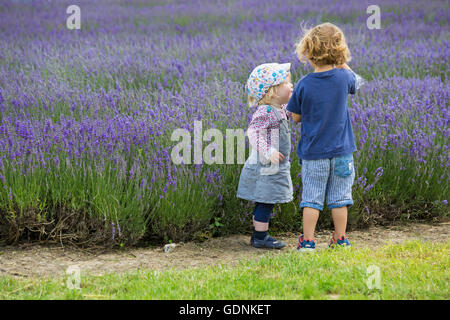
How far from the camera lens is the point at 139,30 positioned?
998 cm

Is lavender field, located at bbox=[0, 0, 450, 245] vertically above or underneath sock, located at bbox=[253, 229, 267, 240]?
above

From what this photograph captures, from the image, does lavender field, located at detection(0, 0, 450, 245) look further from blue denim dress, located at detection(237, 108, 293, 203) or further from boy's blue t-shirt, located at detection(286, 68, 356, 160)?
boy's blue t-shirt, located at detection(286, 68, 356, 160)

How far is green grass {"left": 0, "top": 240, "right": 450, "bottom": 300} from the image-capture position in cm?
277

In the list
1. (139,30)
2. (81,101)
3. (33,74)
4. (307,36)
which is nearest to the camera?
(307,36)

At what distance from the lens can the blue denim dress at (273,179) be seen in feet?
11.7

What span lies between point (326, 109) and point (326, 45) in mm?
386

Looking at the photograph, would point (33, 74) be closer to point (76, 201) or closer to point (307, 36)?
point (76, 201)

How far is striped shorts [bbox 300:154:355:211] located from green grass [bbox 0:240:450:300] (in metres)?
0.32

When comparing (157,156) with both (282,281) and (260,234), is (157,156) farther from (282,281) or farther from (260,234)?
(282,281)

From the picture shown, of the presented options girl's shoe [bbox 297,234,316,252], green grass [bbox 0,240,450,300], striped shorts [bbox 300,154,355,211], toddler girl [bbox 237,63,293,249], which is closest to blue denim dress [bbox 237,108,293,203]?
toddler girl [bbox 237,63,293,249]

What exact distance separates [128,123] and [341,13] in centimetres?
759

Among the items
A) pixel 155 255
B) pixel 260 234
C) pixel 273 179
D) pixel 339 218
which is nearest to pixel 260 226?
pixel 260 234

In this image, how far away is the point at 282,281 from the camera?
2.92 m
